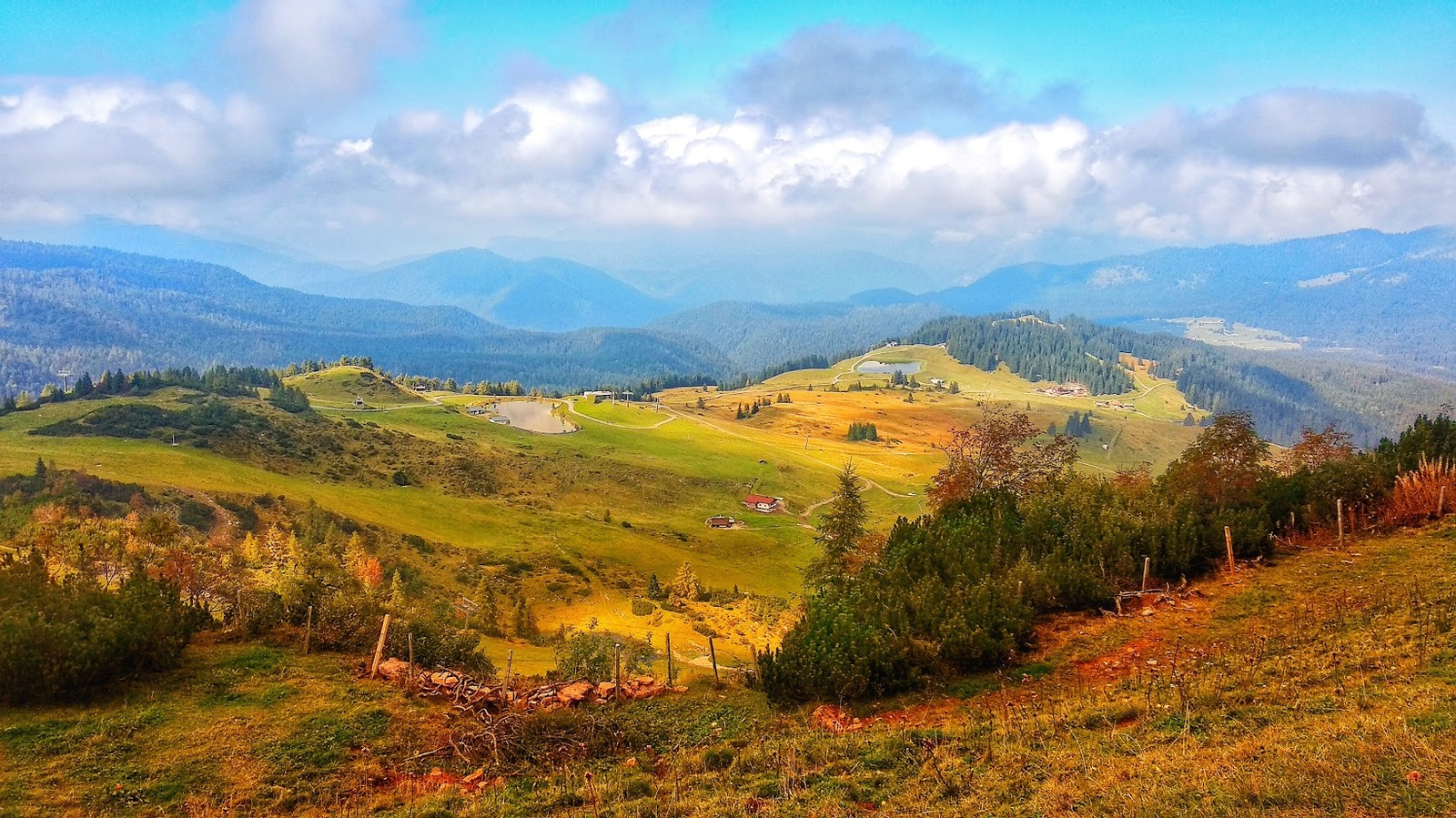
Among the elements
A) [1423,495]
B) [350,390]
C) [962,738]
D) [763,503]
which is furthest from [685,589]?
[350,390]

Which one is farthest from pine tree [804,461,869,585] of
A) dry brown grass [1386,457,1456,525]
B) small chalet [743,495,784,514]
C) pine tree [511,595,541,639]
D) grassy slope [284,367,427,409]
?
grassy slope [284,367,427,409]

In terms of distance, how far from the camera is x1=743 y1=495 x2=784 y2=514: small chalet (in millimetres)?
121375

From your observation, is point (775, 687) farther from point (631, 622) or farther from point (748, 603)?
point (748, 603)

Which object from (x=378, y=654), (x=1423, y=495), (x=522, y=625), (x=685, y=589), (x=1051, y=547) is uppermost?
(x=1423, y=495)

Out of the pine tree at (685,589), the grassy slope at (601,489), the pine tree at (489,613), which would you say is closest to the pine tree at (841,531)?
the grassy slope at (601,489)

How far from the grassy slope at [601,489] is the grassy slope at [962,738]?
24253 mm

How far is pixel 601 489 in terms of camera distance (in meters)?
123

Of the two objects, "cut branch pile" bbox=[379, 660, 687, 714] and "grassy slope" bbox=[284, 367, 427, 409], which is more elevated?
"grassy slope" bbox=[284, 367, 427, 409]

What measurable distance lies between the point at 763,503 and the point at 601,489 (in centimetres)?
2853

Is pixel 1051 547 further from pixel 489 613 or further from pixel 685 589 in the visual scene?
pixel 685 589

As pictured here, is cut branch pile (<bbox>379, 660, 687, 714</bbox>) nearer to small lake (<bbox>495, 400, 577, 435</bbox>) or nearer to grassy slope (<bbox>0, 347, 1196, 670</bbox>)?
grassy slope (<bbox>0, 347, 1196, 670</bbox>)

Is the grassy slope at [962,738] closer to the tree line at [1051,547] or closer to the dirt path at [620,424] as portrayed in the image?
the tree line at [1051,547]

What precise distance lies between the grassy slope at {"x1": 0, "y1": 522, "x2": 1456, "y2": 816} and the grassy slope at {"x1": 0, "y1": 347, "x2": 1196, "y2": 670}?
79.6ft

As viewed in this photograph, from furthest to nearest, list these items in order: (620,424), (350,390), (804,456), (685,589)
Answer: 1. (350,390)
2. (620,424)
3. (804,456)
4. (685,589)
